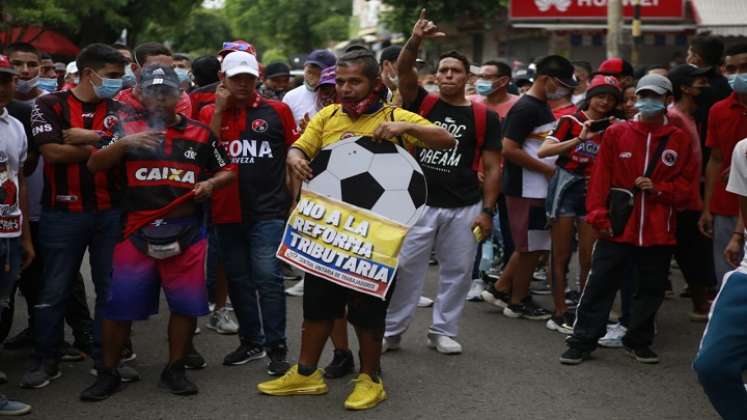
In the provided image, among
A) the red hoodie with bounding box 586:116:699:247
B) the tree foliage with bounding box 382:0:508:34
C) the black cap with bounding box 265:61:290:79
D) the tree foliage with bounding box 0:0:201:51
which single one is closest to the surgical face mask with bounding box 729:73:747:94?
the red hoodie with bounding box 586:116:699:247

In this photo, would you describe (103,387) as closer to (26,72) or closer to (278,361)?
(278,361)

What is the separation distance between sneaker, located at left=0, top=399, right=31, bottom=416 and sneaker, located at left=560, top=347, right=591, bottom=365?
11.0ft

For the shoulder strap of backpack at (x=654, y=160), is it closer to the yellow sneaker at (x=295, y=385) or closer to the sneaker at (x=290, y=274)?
the yellow sneaker at (x=295, y=385)

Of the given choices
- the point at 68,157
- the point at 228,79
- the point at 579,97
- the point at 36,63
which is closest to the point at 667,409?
the point at 228,79

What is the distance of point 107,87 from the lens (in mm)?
6059

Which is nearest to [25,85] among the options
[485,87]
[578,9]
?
[485,87]

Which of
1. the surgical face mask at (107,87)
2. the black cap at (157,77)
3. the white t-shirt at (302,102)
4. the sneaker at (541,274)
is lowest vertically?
the sneaker at (541,274)

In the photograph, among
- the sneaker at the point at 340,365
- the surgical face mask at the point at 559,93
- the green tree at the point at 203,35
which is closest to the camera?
the sneaker at the point at 340,365

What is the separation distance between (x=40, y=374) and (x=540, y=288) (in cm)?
500

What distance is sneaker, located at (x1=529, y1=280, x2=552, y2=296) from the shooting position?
9.57 meters

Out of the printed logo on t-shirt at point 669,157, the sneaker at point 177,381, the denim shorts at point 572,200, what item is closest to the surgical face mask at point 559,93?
the denim shorts at point 572,200

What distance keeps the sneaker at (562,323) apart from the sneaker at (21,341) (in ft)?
12.4

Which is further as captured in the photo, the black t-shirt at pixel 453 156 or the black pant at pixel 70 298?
the black t-shirt at pixel 453 156

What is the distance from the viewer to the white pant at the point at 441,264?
700cm
